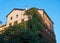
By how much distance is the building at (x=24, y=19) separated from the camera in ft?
157

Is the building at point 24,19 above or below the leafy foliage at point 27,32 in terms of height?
above

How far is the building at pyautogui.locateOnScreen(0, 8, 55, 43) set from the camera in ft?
157

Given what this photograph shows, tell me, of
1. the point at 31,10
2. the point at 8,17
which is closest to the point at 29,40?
the point at 31,10

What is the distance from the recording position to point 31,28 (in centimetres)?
4306

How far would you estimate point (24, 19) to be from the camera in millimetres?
46969

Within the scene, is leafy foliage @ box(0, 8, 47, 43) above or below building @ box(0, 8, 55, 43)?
below

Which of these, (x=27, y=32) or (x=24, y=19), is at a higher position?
(x=24, y=19)

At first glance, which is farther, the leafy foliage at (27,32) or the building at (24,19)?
the building at (24,19)

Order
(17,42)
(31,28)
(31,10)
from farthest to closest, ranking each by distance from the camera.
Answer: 1. (31,10)
2. (31,28)
3. (17,42)

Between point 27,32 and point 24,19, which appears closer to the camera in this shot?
point 27,32

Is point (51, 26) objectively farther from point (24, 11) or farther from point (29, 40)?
point (29, 40)

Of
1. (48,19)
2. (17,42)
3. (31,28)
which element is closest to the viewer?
(17,42)

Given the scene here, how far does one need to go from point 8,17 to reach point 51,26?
50.2ft

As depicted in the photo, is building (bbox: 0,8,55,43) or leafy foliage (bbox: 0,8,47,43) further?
building (bbox: 0,8,55,43)
